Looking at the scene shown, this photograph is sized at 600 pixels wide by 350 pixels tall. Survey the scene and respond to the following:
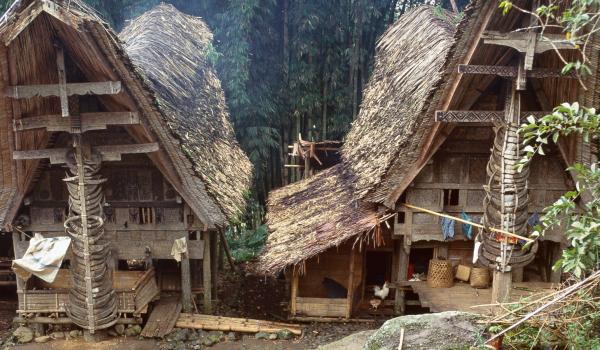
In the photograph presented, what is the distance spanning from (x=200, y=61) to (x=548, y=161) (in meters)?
10.6

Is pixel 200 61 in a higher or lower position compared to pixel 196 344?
higher

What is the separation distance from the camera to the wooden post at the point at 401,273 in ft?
30.5

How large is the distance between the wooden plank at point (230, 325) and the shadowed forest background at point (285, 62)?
27.1 feet

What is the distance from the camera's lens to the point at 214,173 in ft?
33.7

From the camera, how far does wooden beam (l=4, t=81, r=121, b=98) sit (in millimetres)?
7266

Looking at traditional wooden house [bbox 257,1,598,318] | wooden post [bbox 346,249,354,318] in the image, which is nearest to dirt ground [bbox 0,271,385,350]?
wooden post [bbox 346,249,354,318]

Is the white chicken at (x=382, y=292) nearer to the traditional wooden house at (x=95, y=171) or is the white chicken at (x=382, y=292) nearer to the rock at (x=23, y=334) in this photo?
the traditional wooden house at (x=95, y=171)

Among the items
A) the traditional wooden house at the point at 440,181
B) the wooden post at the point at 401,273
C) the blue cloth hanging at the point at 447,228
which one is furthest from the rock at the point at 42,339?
the blue cloth hanging at the point at 447,228

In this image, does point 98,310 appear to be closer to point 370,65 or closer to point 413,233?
point 413,233

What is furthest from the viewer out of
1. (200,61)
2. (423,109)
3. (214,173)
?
(200,61)

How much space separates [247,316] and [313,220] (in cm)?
283

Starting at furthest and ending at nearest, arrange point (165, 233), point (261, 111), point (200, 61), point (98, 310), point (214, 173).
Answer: point (261, 111) → point (200, 61) → point (214, 173) → point (165, 233) → point (98, 310)

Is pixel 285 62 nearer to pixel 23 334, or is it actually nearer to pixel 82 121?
pixel 82 121

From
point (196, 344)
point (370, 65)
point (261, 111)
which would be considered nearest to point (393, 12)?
point (370, 65)
